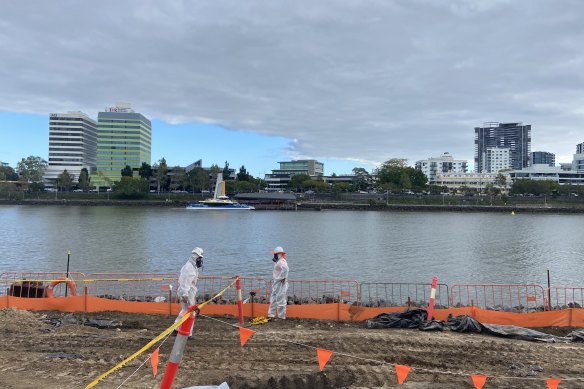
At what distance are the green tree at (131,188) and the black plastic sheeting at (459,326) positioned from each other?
142604mm

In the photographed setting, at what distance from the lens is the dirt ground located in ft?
25.6

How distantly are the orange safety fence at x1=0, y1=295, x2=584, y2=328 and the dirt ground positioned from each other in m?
0.67

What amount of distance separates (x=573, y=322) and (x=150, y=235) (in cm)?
4403

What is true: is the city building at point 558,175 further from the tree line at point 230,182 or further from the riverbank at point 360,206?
the riverbank at point 360,206

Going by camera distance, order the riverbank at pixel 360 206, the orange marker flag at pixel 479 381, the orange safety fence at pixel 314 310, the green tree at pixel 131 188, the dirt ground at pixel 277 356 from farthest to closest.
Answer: the green tree at pixel 131 188
the riverbank at pixel 360 206
the orange safety fence at pixel 314 310
the dirt ground at pixel 277 356
the orange marker flag at pixel 479 381

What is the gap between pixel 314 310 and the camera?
509 inches

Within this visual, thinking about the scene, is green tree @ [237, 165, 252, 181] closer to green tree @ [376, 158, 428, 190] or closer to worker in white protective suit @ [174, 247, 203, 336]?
green tree @ [376, 158, 428, 190]

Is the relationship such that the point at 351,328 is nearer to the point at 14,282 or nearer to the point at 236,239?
the point at 14,282

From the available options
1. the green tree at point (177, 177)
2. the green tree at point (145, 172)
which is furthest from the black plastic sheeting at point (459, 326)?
the green tree at point (145, 172)

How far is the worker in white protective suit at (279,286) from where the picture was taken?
39.9ft

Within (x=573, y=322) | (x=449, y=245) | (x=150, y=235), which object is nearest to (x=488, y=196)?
(x=449, y=245)

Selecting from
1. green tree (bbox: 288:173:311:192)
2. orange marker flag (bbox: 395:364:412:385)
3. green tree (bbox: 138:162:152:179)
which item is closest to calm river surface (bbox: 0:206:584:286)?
orange marker flag (bbox: 395:364:412:385)

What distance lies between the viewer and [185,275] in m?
10.0

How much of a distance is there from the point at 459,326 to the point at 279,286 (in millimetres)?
4703
